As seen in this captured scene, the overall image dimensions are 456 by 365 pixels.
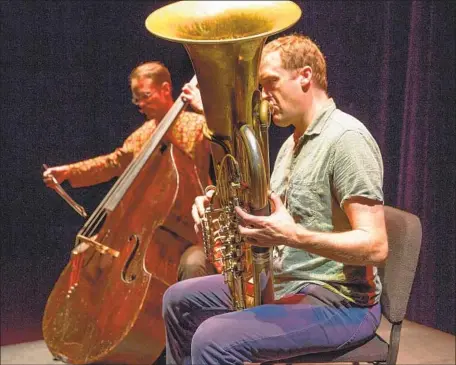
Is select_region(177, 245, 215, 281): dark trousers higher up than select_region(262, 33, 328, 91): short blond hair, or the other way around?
select_region(262, 33, 328, 91): short blond hair

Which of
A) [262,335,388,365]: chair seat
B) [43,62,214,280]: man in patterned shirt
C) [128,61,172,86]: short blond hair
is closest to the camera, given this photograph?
[262,335,388,365]: chair seat

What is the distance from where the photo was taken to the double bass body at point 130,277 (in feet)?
7.79

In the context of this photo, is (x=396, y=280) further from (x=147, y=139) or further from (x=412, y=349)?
(x=147, y=139)

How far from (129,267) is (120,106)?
1031mm

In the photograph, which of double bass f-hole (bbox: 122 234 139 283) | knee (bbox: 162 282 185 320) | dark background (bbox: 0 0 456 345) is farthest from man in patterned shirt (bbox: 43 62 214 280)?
knee (bbox: 162 282 185 320)

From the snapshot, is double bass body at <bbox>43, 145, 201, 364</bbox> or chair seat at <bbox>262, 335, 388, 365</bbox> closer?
chair seat at <bbox>262, 335, 388, 365</bbox>

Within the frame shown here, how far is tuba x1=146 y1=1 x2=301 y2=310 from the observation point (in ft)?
5.07

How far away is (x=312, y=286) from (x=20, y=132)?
182 centimetres

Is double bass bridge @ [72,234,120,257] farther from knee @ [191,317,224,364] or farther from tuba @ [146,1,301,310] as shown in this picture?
knee @ [191,317,224,364]

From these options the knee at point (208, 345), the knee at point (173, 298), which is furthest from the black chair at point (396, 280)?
the knee at point (173, 298)

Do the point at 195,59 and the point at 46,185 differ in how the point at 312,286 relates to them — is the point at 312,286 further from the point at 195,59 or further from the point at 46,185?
the point at 46,185

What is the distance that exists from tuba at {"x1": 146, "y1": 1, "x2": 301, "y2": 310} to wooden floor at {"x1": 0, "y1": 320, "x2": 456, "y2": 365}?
53.5 inches

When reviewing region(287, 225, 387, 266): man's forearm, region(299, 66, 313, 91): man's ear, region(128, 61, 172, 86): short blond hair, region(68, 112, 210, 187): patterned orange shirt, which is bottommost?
region(68, 112, 210, 187): patterned orange shirt

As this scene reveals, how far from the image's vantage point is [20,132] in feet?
9.74
